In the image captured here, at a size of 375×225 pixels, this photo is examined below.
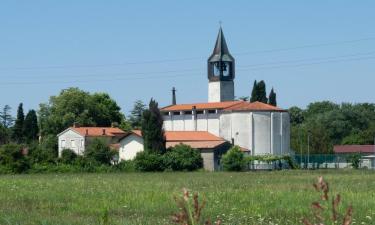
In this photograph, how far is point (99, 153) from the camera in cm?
8575

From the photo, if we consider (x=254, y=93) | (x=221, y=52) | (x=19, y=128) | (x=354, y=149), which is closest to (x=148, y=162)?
(x=254, y=93)

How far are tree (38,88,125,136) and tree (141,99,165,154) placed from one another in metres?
32.6

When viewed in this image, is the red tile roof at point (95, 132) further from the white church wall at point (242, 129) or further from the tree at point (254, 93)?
the tree at point (254, 93)

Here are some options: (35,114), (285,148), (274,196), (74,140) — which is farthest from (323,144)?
(274,196)

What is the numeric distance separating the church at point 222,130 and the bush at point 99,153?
8.60m

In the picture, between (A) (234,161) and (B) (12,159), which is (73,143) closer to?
(A) (234,161)

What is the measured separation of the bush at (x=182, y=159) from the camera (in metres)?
84.3

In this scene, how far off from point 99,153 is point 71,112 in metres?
38.8

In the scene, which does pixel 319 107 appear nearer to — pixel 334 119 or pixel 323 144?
pixel 334 119

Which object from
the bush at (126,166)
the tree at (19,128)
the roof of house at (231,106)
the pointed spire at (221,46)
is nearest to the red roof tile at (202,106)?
the roof of house at (231,106)

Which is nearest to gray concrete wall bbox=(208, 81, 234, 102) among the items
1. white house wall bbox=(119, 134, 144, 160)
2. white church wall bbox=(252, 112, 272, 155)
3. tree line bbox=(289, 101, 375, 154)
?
tree line bbox=(289, 101, 375, 154)

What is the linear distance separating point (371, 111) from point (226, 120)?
57.7 meters

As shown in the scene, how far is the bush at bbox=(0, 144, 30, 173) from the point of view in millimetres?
75250

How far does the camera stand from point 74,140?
353 feet
